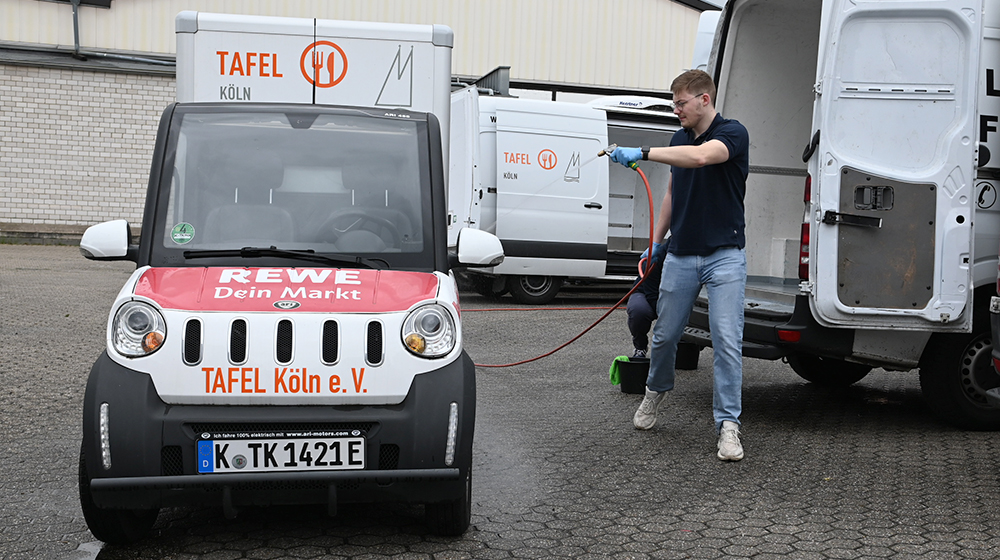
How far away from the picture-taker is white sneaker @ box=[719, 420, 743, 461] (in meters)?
5.35

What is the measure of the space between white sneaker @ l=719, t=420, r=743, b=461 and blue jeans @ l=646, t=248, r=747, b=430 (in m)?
0.05

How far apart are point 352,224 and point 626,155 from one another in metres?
1.49

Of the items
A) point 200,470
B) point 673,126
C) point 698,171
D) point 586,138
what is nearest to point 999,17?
point 698,171

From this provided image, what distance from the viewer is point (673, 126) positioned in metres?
14.9

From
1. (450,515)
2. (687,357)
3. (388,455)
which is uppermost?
(388,455)

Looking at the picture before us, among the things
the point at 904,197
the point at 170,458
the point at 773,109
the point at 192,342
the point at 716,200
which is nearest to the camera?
the point at 170,458

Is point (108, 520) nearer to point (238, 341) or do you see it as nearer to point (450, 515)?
point (238, 341)

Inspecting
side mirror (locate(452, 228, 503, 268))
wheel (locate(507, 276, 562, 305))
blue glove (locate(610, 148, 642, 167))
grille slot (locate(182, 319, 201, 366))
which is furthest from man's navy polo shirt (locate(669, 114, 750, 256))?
wheel (locate(507, 276, 562, 305))

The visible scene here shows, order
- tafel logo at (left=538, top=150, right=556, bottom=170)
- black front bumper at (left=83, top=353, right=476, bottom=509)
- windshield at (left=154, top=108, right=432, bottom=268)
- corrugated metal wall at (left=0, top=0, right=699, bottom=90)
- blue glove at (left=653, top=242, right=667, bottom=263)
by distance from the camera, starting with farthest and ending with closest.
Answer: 1. corrugated metal wall at (left=0, top=0, right=699, bottom=90)
2. tafel logo at (left=538, top=150, right=556, bottom=170)
3. blue glove at (left=653, top=242, right=667, bottom=263)
4. windshield at (left=154, top=108, right=432, bottom=268)
5. black front bumper at (left=83, top=353, right=476, bottom=509)

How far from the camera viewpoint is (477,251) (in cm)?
459

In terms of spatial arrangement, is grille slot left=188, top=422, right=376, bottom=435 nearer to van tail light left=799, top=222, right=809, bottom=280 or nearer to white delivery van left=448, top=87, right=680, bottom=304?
van tail light left=799, top=222, right=809, bottom=280

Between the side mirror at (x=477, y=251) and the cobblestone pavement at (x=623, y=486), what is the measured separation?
1.06 meters

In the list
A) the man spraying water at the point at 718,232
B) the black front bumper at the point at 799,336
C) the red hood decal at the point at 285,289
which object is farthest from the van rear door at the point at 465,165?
the red hood decal at the point at 285,289

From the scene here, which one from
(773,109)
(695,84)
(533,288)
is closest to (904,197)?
(695,84)
